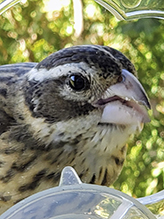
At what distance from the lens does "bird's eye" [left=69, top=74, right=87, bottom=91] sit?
0.83 m

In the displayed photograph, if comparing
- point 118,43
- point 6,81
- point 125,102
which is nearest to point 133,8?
point 118,43

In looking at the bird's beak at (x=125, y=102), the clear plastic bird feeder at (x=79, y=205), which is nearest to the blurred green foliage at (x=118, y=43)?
the bird's beak at (x=125, y=102)

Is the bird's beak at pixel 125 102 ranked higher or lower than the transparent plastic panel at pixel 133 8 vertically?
lower

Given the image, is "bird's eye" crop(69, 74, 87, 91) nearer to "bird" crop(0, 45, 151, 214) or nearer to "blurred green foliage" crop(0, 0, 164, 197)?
"bird" crop(0, 45, 151, 214)

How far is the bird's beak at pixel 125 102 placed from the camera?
86cm

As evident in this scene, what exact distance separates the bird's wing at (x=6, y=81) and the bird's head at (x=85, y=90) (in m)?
0.08

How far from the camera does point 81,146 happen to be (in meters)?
0.92

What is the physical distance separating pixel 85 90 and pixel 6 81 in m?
0.26

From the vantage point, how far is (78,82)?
834 millimetres

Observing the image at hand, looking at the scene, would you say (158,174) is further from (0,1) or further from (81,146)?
(0,1)

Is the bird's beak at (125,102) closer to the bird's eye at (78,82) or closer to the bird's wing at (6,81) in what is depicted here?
the bird's eye at (78,82)

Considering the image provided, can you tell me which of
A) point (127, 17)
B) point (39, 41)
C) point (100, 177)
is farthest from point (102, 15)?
point (100, 177)

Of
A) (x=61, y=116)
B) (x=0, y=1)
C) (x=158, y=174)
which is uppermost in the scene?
(x=0, y=1)

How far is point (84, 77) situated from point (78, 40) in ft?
0.93
